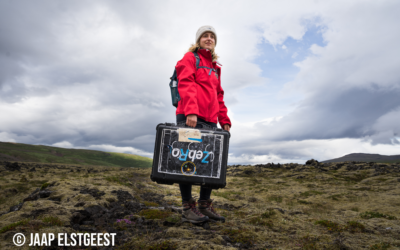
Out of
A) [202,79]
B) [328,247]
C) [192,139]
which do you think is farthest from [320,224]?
[202,79]

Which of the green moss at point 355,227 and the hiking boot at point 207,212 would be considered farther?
the hiking boot at point 207,212

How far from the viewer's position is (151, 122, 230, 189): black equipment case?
3.28 meters

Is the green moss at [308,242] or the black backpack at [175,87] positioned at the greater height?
the black backpack at [175,87]

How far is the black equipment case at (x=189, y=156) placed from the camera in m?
3.28

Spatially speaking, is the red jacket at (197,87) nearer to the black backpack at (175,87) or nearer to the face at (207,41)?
the black backpack at (175,87)

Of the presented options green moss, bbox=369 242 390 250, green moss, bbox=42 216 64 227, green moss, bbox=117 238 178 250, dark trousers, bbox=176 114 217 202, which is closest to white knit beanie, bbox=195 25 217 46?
dark trousers, bbox=176 114 217 202

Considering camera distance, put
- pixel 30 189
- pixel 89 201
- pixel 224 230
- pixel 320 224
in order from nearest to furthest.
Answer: pixel 224 230, pixel 320 224, pixel 89 201, pixel 30 189

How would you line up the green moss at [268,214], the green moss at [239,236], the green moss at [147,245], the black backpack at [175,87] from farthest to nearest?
the green moss at [268,214] → the black backpack at [175,87] → the green moss at [239,236] → the green moss at [147,245]

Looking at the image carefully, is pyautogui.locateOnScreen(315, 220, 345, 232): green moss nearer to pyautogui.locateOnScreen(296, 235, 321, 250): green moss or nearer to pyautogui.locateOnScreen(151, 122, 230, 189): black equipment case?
pyautogui.locateOnScreen(296, 235, 321, 250): green moss

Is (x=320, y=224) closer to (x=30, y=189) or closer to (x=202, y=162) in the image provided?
(x=202, y=162)

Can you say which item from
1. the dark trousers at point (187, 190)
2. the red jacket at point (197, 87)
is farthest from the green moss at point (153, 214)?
the red jacket at point (197, 87)

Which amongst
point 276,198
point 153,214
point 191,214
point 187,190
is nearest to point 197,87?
point 187,190

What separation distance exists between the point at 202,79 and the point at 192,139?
141 cm

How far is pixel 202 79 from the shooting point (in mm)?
4125
